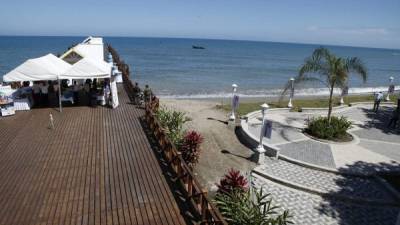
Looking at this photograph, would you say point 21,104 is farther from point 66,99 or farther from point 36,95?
point 66,99

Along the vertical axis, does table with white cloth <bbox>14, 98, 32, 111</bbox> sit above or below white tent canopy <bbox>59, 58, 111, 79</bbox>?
below

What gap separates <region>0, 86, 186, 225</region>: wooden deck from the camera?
6.19 metres

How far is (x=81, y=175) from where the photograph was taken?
777cm

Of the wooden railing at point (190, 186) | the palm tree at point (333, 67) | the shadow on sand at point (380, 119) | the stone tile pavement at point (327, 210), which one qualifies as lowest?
the stone tile pavement at point (327, 210)

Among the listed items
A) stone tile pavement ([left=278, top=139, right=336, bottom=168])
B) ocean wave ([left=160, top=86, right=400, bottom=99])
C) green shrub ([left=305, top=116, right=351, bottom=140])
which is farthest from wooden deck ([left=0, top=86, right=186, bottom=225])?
ocean wave ([left=160, top=86, right=400, bottom=99])

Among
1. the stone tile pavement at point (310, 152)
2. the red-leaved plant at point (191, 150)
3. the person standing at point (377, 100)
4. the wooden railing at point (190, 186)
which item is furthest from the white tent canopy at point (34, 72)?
the person standing at point (377, 100)

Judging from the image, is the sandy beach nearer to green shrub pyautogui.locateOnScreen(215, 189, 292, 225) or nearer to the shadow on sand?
green shrub pyautogui.locateOnScreen(215, 189, 292, 225)

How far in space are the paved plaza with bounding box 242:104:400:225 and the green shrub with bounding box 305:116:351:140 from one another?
0.53m

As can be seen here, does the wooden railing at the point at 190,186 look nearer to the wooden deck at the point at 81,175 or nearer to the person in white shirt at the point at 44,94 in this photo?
the wooden deck at the point at 81,175

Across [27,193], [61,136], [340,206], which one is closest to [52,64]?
[61,136]

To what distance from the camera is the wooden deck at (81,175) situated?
6.19m

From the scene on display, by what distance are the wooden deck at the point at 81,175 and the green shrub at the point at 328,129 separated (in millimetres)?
8713

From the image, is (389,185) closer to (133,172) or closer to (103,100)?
(133,172)

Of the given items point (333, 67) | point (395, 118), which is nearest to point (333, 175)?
point (333, 67)
